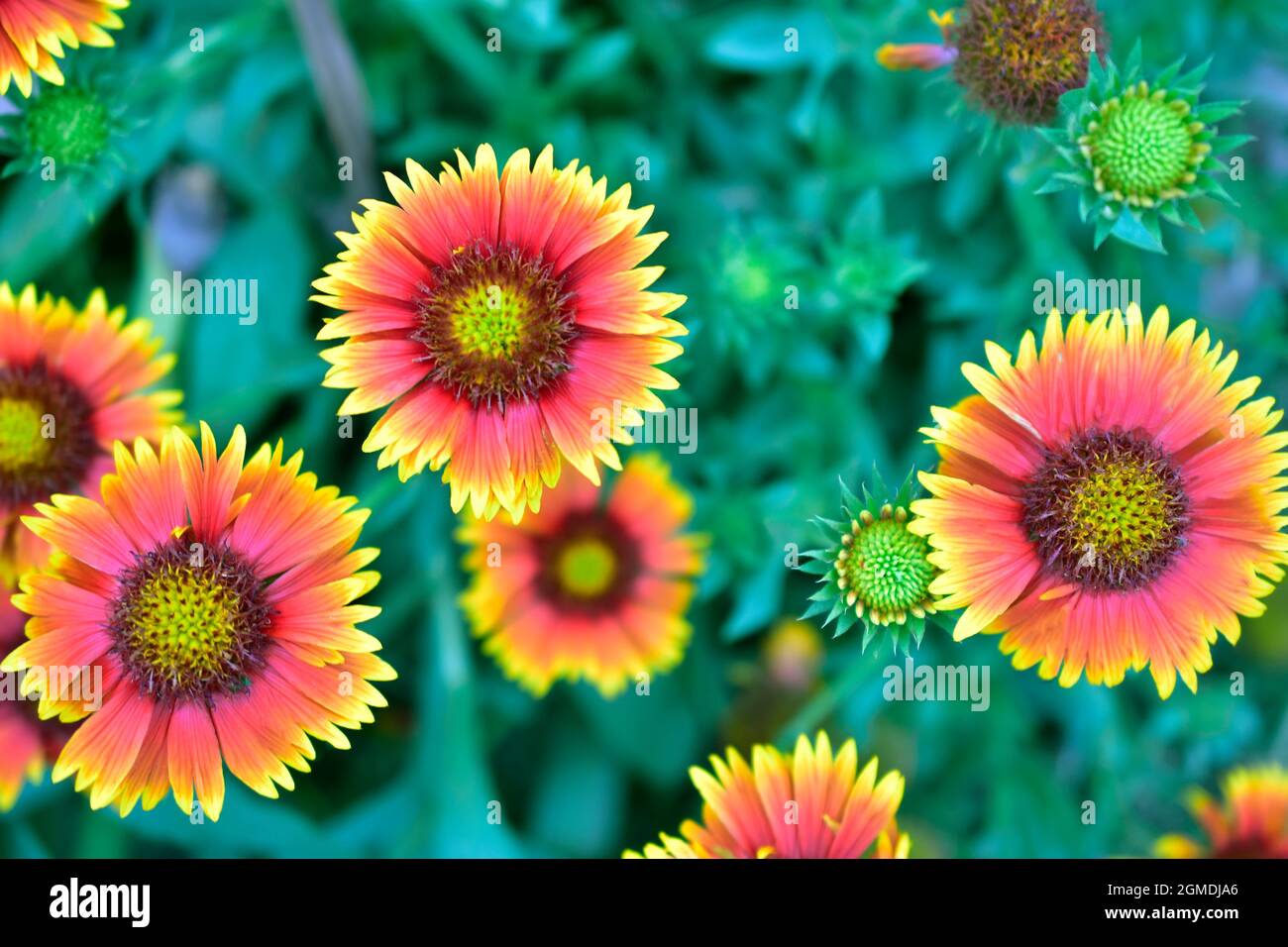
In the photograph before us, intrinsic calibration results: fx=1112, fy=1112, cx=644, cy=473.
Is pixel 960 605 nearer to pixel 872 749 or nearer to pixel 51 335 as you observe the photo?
pixel 872 749

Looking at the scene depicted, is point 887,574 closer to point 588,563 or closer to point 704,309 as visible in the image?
point 704,309

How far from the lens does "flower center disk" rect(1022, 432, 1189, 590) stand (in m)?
1.70

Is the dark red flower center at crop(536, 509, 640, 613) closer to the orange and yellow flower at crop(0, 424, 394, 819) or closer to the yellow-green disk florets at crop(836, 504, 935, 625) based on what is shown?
the orange and yellow flower at crop(0, 424, 394, 819)

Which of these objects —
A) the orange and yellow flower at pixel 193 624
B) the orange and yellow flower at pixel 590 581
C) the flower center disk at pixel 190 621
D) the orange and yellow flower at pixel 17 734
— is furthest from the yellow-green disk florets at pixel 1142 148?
the orange and yellow flower at pixel 17 734

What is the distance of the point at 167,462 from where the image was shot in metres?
1.71

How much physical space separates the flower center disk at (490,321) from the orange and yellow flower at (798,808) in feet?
2.33

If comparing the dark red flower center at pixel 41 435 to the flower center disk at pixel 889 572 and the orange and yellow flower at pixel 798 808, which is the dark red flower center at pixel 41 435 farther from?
the flower center disk at pixel 889 572

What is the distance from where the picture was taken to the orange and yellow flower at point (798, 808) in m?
1.83

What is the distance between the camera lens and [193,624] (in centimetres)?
174

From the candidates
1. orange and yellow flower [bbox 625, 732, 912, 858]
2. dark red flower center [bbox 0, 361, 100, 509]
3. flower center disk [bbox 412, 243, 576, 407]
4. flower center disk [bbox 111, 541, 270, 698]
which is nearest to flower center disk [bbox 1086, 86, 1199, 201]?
flower center disk [bbox 412, 243, 576, 407]

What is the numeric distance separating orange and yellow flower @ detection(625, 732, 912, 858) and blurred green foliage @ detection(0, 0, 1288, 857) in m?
0.34

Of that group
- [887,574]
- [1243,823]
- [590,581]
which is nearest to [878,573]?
[887,574]
